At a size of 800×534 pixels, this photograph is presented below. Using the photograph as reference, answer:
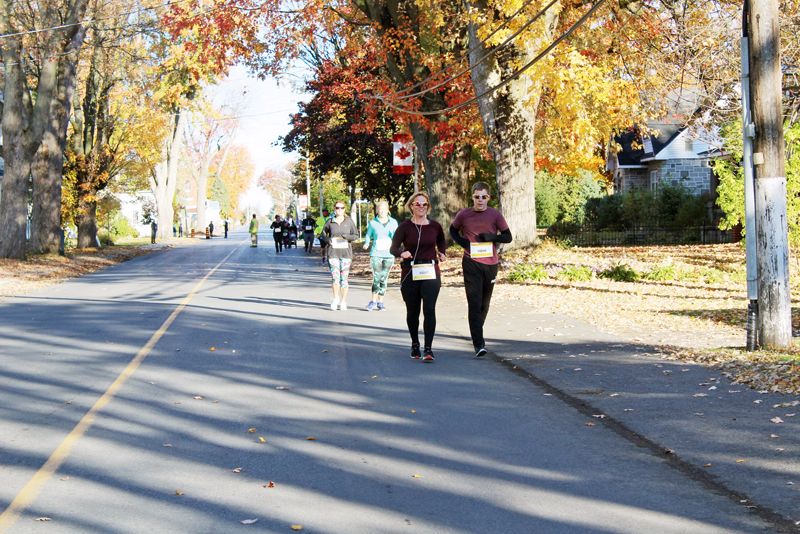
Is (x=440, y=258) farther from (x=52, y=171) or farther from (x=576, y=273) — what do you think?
(x=52, y=171)

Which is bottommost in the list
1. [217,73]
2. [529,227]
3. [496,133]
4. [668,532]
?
[668,532]

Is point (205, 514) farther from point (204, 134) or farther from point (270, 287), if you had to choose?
point (204, 134)

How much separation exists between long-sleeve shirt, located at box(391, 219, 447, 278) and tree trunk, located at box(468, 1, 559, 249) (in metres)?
10.2

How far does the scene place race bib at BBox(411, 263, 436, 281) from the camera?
9703 millimetres

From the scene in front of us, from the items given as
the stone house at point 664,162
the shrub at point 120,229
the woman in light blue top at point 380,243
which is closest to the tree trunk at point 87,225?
the shrub at point 120,229

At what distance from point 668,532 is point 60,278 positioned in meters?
22.4

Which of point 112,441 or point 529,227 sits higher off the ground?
point 529,227

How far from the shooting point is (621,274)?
17578 millimetres

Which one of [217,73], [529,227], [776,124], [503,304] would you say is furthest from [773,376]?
[217,73]

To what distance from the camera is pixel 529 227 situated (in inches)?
803

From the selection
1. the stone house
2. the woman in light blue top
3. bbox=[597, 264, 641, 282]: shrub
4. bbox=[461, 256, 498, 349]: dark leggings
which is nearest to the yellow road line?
bbox=[461, 256, 498, 349]: dark leggings

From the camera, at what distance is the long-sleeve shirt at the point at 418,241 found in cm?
988

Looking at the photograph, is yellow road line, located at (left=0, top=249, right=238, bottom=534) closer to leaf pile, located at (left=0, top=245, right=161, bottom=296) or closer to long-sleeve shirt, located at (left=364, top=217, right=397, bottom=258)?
long-sleeve shirt, located at (left=364, top=217, right=397, bottom=258)

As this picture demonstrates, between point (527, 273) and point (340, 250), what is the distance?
5.32 m
